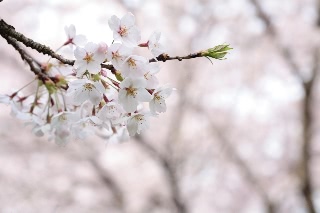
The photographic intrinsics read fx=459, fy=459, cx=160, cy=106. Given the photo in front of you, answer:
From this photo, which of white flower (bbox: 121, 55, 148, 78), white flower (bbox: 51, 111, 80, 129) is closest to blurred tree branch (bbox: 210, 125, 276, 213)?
white flower (bbox: 51, 111, 80, 129)

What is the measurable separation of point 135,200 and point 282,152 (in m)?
3.85

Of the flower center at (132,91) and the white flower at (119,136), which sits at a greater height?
the flower center at (132,91)

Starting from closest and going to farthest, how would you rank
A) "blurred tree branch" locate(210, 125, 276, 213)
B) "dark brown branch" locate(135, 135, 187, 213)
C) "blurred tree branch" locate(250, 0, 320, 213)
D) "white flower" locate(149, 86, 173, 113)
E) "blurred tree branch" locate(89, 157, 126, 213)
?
"white flower" locate(149, 86, 173, 113), "blurred tree branch" locate(250, 0, 320, 213), "dark brown branch" locate(135, 135, 187, 213), "blurred tree branch" locate(210, 125, 276, 213), "blurred tree branch" locate(89, 157, 126, 213)

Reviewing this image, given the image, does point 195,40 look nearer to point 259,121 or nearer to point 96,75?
point 259,121

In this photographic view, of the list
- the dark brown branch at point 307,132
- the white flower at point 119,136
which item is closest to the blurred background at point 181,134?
the dark brown branch at point 307,132

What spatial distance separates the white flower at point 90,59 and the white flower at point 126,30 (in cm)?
5

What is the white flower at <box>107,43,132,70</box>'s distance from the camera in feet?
3.24

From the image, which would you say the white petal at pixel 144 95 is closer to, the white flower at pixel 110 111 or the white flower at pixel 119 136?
the white flower at pixel 110 111

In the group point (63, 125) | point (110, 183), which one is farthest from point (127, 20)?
point (110, 183)

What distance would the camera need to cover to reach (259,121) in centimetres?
1154

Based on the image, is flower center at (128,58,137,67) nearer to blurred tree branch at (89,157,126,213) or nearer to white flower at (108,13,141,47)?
white flower at (108,13,141,47)

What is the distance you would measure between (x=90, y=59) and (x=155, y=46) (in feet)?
0.52

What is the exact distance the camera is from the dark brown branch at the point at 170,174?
22.6 feet

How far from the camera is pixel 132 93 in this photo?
3.33 feet
